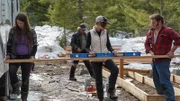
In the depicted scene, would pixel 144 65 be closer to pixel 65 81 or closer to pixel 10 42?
pixel 65 81

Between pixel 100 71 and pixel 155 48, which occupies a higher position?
pixel 155 48

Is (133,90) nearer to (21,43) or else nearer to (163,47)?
(163,47)

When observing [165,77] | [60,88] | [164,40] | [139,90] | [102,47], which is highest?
[164,40]

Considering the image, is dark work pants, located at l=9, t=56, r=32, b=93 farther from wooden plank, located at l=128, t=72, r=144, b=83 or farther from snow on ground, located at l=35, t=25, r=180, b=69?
snow on ground, located at l=35, t=25, r=180, b=69

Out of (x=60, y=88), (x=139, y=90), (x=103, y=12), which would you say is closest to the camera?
(x=139, y=90)

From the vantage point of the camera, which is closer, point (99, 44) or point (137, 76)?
point (99, 44)

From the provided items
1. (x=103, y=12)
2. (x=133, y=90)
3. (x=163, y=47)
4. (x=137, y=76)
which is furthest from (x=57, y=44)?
(x=163, y=47)

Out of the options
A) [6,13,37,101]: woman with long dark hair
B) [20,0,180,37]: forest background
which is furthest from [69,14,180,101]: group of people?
[20,0,180,37]: forest background

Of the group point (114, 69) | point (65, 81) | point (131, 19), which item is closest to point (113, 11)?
point (131, 19)

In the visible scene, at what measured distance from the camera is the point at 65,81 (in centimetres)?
1274

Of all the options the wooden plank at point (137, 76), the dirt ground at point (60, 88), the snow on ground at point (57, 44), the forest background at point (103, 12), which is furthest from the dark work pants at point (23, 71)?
the forest background at point (103, 12)

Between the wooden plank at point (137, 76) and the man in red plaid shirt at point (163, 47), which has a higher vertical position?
the man in red plaid shirt at point (163, 47)

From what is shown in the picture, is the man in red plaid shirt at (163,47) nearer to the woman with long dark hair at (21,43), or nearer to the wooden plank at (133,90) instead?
the wooden plank at (133,90)

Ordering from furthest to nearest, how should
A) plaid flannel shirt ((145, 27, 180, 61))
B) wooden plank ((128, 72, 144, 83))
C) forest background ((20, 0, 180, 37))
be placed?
1. forest background ((20, 0, 180, 37))
2. wooden plank ((128, 72, 144, 83))
3. plaid flannel shirt ((145, 27, 180, 61))
